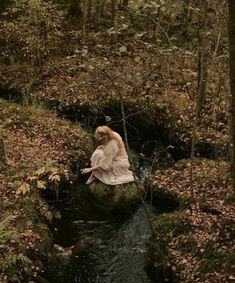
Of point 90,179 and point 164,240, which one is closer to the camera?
point 164,240

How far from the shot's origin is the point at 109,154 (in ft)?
32.1

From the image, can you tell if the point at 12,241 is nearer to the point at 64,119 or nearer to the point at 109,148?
the point at 109,148

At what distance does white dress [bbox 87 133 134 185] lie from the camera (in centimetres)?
977

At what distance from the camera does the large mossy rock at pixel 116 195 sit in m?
9.59

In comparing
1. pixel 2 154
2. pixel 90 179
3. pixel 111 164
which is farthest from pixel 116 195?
pixel 2 154

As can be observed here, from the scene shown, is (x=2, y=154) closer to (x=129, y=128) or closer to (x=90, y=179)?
(x=90, y=179)

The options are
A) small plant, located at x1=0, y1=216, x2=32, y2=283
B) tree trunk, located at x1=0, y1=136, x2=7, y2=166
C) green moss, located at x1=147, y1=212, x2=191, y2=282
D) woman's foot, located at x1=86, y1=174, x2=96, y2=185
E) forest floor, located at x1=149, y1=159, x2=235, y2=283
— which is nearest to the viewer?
small plant, located at x1=0, y1=216, x2=32, y2=283

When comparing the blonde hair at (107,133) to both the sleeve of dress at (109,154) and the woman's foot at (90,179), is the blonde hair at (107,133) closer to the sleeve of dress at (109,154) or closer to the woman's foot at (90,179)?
the sleeve of dress at (109,154)

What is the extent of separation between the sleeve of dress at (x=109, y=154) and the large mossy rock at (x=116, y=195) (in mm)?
449

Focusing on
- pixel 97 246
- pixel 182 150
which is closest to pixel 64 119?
pixel 182 150

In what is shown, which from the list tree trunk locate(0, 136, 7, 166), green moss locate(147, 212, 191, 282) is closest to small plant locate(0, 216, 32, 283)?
green moss locate(147, 212, 191, 282)

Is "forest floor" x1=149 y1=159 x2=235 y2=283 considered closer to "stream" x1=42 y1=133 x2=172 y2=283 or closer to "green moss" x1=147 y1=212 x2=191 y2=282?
"green moss" x1=147 y1=212 x2=191 y2=282

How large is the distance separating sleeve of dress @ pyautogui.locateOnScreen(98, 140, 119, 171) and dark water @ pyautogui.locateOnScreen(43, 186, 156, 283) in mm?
995

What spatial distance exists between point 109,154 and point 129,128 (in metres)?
3.71
